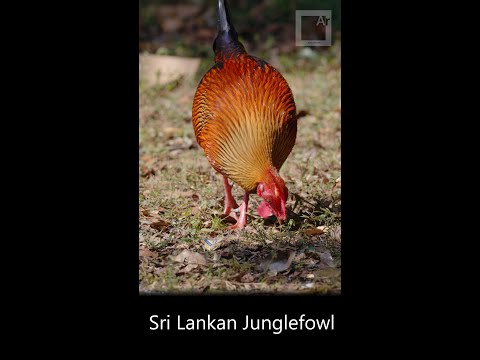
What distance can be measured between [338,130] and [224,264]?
3.06 metres

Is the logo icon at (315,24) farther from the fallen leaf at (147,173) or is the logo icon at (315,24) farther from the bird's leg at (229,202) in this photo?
the fallen leaf at (147,173)

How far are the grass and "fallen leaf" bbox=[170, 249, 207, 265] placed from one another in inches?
1.5

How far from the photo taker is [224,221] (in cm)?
500

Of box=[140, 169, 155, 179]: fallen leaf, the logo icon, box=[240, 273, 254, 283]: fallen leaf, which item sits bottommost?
box=[240, 273, 254, 283]: fallen leaf

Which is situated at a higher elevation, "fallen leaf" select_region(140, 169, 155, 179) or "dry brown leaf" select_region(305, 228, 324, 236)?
"fallen leaf" select_region(140, 169, 155, 179)

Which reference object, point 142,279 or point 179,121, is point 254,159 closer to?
point 142,279

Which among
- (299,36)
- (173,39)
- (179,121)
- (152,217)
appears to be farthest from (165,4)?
(152,217)

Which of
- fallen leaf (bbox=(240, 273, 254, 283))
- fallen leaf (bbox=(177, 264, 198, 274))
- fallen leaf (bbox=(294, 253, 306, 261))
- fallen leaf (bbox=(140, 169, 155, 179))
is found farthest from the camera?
fallen leaf (bbox=(140, 169, 155, 179))

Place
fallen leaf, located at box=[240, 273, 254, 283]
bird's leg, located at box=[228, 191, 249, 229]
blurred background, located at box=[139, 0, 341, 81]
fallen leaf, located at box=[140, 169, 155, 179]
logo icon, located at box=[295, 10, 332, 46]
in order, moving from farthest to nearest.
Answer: blurred background, located at box=[139, 0, 341, 81] → fallen leaf, located at box=[140, 169, 155, 179] → logo icon, located at box=[295, 10, 332, 46] → bird's leg, located at box=[228, 191, 249, 229] → fallen leaf, located at box=[240, 273, 254, 283]

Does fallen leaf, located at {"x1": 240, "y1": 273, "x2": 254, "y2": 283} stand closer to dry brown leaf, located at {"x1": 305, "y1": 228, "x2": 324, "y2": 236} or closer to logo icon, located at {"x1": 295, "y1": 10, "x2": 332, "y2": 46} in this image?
dry brown leaf, located at {"x1": 305, "y1": 228, "x2": 324, "y2": 236}

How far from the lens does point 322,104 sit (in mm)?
7586

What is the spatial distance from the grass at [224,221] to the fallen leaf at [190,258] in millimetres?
39

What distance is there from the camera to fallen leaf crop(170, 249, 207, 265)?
14.2 ft

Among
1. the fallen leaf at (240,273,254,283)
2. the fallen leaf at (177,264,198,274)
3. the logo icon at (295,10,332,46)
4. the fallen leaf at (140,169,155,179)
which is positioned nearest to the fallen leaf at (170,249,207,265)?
the fallen leaf at (177,264,198,274)
